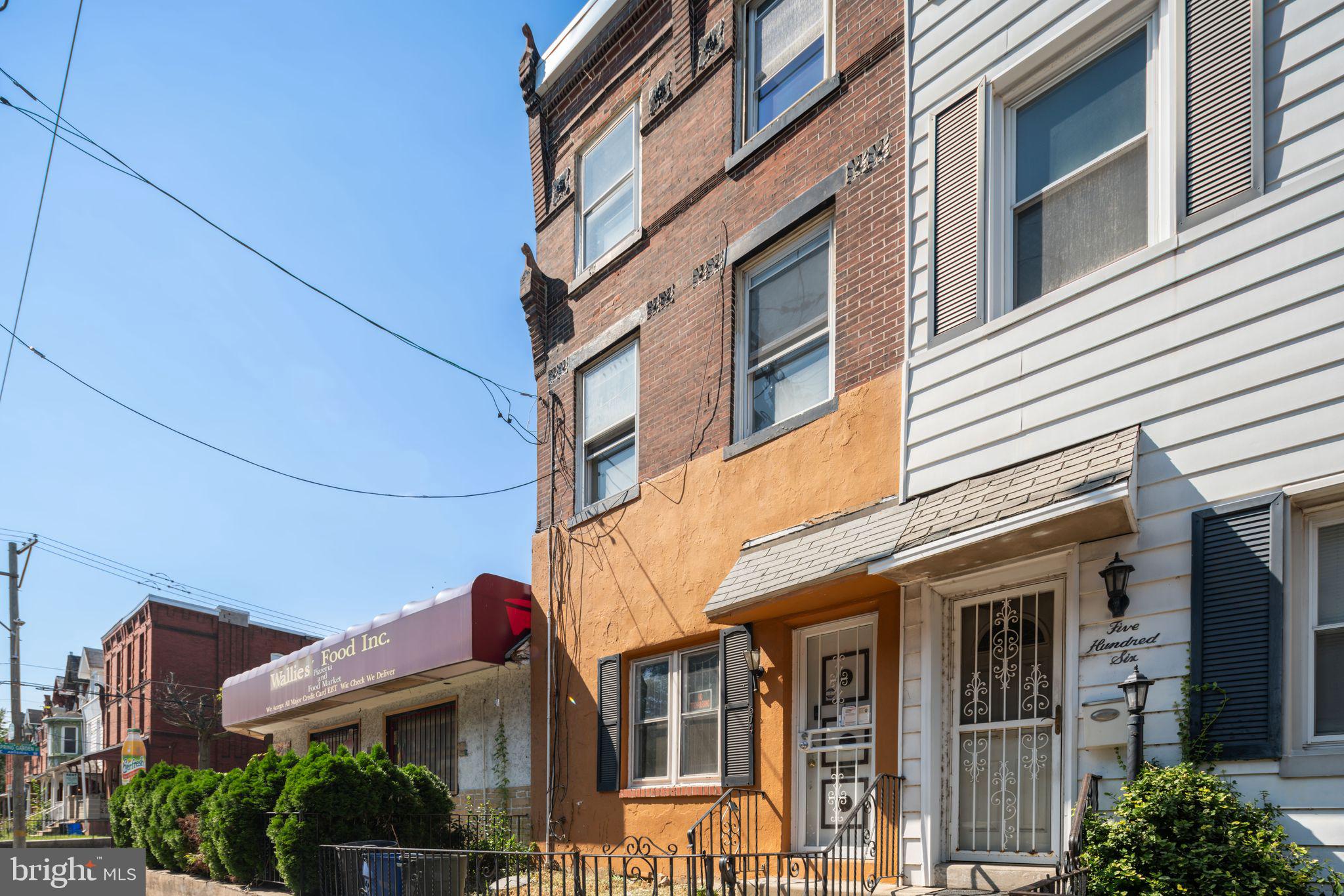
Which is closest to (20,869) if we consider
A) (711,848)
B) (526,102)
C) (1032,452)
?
(711,848)

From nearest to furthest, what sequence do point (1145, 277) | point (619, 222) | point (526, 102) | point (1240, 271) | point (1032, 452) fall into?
point (1240, 271)
point (1145, 277)
point (1032, 452)
point (619, 222)
point (526, 102)

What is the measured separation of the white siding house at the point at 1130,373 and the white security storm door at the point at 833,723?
775 millimetres

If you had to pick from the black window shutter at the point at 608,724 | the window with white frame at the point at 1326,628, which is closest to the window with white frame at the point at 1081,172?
the window with white frame at the point at 1326,628

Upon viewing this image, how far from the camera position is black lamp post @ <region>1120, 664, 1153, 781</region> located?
593 cm

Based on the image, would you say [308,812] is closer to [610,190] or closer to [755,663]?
[755,663]

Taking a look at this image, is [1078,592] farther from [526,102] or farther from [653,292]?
[526,102]

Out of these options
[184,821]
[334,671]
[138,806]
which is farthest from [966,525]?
[138,806]

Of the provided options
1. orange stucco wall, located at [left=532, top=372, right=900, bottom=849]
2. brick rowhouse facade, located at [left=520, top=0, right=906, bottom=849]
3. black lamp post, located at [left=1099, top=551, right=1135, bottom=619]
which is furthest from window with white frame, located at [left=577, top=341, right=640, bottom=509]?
black lamp post, located at [left=1099, top=551, right=1135, bottom=619]

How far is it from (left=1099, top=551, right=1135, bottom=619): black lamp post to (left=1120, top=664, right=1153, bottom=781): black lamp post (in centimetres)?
43

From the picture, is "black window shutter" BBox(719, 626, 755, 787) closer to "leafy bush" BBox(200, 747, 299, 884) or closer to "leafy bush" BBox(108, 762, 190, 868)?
"leafy bush" BBox(200, 747, 299, 884)

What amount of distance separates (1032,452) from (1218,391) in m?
1.27

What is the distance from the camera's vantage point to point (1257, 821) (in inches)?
211

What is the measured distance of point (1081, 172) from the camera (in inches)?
286

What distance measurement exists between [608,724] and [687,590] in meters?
1.94
